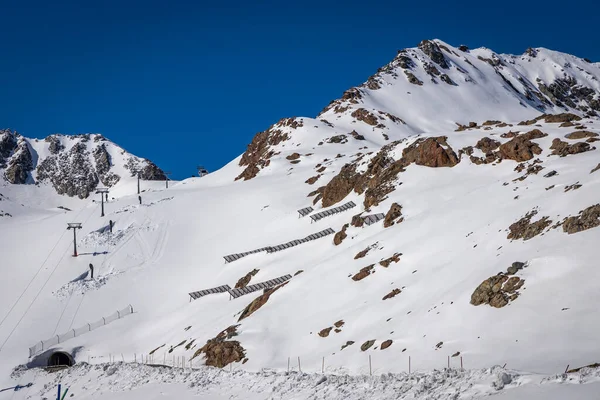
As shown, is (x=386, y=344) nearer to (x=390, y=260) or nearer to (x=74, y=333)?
(x=390, y=260)

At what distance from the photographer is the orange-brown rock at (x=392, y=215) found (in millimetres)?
54312

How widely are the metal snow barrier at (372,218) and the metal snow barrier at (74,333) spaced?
93.8ft

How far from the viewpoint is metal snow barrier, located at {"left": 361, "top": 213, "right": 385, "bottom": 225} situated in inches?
2245

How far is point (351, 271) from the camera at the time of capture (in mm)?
45062

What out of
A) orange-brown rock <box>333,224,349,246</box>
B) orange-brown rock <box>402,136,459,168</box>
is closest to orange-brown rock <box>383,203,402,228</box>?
orange-brown rock <box>333,224,349,246</box>

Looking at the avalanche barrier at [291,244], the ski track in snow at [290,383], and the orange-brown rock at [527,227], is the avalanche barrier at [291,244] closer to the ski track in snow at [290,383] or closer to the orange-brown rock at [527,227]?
the ski track in snow at [290,383]

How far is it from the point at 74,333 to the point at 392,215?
35.1 meters

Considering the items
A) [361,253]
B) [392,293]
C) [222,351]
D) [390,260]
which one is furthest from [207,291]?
[392,293]

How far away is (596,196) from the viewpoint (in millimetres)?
34688

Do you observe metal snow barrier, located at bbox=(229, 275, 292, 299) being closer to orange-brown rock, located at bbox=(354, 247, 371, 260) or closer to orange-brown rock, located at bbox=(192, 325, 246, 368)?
orange-brown rock, located at bbox=(354, 247, 371, 260)

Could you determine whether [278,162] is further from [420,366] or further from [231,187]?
[420,366]

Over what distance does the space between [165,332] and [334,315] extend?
2161 cm

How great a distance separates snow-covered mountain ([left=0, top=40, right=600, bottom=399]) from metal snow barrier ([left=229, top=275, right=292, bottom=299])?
0.83 meters

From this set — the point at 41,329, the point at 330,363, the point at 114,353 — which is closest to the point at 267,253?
the point at 114,353
